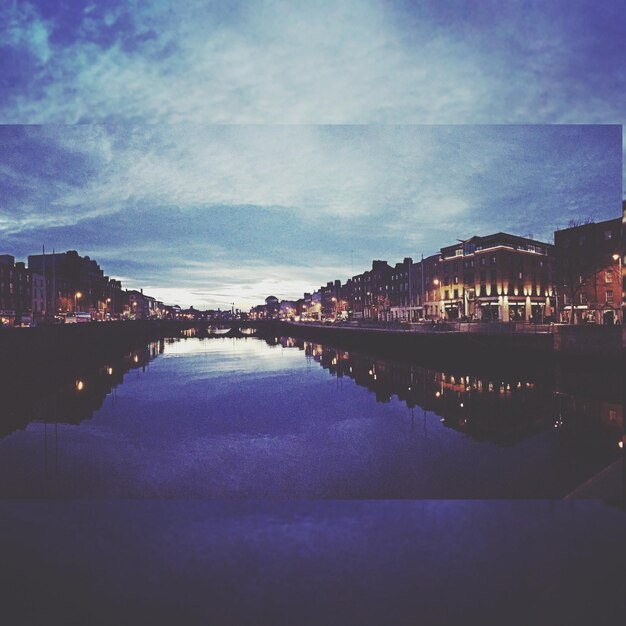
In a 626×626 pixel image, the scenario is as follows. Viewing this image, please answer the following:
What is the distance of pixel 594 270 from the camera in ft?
142

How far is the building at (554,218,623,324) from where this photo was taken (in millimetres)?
43875

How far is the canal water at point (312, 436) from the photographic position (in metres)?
10.4

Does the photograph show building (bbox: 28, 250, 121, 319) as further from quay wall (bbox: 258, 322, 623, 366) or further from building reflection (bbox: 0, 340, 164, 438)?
quay wall (bbox: 258, 322, 623, 366)

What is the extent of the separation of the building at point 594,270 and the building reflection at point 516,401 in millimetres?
20996

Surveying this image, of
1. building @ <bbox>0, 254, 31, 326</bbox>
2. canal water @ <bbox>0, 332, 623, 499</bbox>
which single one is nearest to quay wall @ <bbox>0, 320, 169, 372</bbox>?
canal water @ <bbox>0, 332, 623, 499</bbox>

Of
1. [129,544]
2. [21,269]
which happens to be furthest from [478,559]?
→ [21,269]

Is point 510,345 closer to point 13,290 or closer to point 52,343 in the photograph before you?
point 52,343

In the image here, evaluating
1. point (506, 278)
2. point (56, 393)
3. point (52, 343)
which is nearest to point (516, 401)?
point (56, 393)

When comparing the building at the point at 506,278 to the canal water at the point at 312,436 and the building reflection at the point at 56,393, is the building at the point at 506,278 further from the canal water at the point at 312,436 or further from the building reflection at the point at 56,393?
the building reflection at the point at 56,393

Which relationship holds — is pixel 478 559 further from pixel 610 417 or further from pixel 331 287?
pixel 331 287

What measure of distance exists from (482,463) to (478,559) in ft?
20.5

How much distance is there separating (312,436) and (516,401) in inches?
451

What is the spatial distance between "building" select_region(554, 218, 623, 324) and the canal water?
22.3m

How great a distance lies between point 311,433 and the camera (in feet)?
50.9
